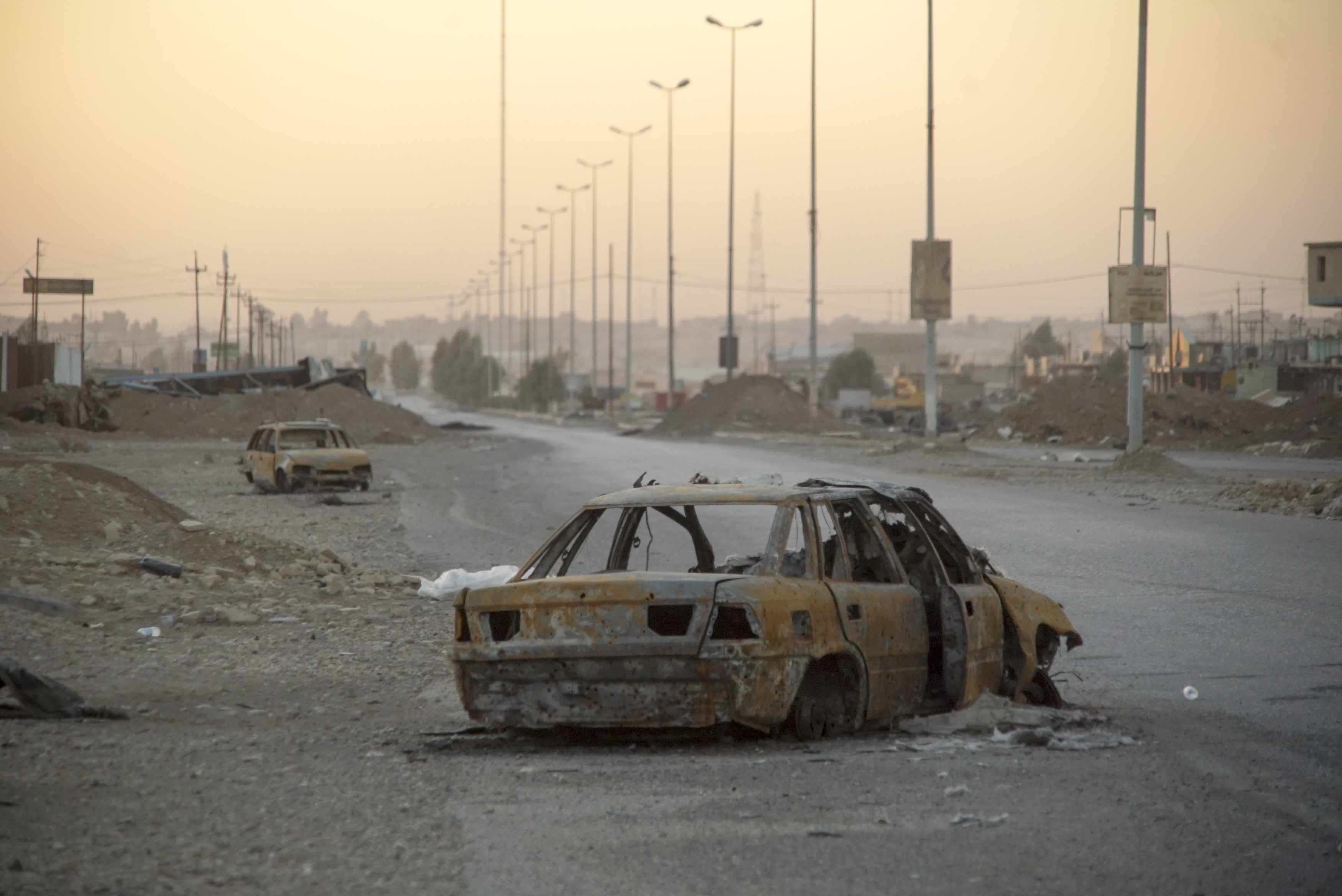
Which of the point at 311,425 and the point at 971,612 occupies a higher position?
the point at 311,425

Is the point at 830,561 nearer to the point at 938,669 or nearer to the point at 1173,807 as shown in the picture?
the point at 938,669

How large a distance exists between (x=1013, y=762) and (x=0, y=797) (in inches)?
158

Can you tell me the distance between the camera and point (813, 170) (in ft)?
177

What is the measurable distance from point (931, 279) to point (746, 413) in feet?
87.3

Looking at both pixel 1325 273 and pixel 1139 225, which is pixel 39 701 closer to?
pixel 1139 225

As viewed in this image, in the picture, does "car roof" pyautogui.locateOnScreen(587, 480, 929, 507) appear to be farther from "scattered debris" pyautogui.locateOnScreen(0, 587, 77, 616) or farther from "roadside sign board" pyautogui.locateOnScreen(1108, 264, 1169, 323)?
"roadside sign board" pyautogui.locateOnScreen(1108, 264, 1169, 323)

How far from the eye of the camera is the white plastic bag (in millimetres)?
12109

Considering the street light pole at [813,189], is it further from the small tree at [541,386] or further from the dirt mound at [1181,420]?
the small tree at [541,386]

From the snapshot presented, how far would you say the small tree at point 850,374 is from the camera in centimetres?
14925

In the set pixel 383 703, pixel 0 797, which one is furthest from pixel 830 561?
pixel 0 797

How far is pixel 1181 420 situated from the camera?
165 feet

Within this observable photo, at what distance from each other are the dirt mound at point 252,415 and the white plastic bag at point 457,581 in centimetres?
4667

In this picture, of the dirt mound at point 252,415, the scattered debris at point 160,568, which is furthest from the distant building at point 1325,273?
the scattered debris at point 160,568

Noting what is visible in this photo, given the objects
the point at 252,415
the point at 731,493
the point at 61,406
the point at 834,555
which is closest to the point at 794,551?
the point at 834,555
